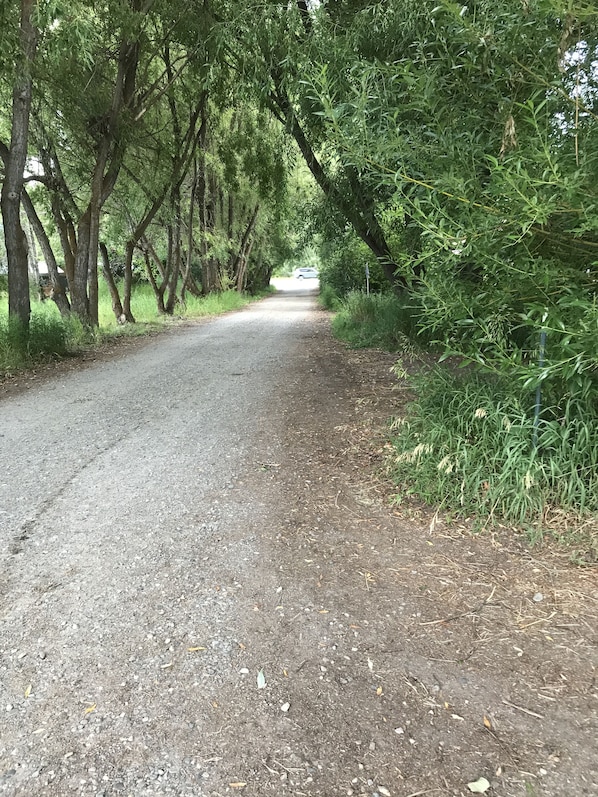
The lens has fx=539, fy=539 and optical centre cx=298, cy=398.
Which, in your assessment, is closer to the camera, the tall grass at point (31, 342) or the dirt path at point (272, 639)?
the dirt path at point (272, 639)

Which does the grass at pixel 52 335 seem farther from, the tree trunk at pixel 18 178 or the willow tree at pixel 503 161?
the willow tree at pixel 503 161

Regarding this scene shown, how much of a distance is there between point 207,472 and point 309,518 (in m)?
1.19

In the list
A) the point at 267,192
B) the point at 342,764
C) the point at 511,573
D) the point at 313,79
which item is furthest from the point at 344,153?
the point at 267,192

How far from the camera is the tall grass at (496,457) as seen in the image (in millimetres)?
3412

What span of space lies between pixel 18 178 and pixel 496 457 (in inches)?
357

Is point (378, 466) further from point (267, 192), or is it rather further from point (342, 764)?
point (267, 192)

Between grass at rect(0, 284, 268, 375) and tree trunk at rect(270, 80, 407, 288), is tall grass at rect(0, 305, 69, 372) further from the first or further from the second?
tree trunk at rect(270, 80, 407, 288)

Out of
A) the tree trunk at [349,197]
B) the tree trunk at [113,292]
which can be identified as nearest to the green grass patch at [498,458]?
the tree trunk at [349,197]

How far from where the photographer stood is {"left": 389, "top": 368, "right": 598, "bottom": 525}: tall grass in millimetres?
3412

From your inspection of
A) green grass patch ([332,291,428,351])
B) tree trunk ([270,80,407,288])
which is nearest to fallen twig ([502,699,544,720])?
green grass patch ([332,291,428,351])

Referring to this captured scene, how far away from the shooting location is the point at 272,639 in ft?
8.38

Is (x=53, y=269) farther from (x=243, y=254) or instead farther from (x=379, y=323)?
(x=243, y=254)

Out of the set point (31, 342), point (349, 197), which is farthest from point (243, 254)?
point (349, 197)

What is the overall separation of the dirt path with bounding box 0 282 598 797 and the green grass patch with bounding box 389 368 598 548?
276 mm
